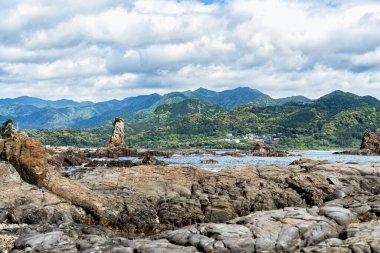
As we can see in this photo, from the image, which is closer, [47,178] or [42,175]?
[47,178]

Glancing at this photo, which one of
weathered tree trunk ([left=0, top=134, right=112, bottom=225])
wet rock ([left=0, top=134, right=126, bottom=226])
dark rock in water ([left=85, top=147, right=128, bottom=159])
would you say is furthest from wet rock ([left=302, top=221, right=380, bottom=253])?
dark rock in water ([left=85, top=147, right=128, bottom=159])

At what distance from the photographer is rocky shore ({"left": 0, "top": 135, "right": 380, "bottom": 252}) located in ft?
94.8

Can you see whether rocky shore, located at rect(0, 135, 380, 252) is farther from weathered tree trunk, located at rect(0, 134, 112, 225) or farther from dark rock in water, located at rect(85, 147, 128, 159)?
dark rock in water, located at rect(85, 147, 128, 159)

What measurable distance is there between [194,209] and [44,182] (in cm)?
1603

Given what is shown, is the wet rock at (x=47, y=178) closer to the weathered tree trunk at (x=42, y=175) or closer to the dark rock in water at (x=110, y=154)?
the weathered tree trunk at (x=42, y=175)

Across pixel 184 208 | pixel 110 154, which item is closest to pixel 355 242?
pixel 184 208

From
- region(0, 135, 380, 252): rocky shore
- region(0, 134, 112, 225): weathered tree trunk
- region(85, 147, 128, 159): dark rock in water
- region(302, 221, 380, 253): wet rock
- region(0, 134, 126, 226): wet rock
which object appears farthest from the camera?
region(85, 147, 128, 159): dark rock in water

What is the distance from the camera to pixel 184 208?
43.5 metres

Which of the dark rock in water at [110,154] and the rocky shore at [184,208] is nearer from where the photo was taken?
the rocky shore at [184,208]

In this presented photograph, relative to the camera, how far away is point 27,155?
159 ft

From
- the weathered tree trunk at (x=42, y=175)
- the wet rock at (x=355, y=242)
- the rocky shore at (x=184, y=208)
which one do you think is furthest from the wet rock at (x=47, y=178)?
the wet rock at (x=355, y=242)

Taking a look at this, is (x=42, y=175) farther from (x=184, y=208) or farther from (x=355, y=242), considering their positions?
(x=355, y=242)

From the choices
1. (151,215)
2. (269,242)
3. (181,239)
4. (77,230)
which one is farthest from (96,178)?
(269,242)

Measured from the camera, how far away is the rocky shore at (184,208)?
28.9 meters
